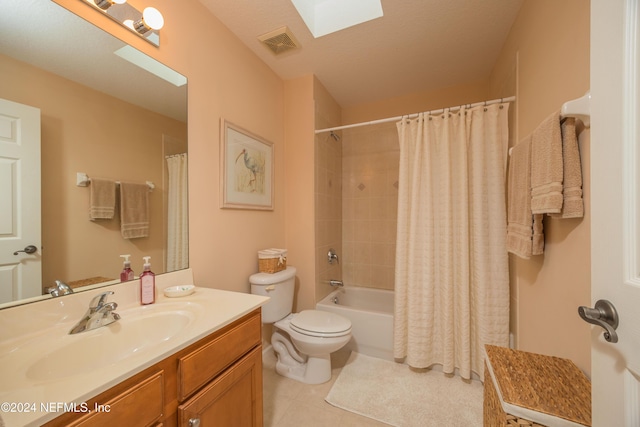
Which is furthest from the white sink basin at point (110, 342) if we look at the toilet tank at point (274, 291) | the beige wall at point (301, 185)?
the beige wall at point (301, 185)

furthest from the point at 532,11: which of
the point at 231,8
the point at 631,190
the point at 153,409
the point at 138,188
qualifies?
the point at 153,409

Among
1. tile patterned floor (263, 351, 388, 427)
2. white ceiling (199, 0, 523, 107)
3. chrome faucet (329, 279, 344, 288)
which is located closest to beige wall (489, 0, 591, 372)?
white ceiling (199, 0, 523, 107)

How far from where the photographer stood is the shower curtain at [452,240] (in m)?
1.57

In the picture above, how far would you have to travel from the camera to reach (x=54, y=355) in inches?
27.7

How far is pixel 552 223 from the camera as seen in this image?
1.10 metres

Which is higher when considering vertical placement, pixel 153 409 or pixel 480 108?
pixel 480 108

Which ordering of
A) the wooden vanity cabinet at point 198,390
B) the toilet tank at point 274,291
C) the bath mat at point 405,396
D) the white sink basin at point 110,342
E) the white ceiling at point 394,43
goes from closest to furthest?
1. the wooden vanity cabinet at point 198,390
2. the white sink basin at point 110,342
3. the bath mat at point 405,396
4. the white ceiling at point 394,43
5. the toilet tank at point 274,291

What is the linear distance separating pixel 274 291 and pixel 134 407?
1.14 meters

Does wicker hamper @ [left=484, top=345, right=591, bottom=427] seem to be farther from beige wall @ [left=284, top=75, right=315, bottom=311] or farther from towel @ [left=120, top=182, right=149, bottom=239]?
towel @ [left=120, top=182, right=149, bottom=239]

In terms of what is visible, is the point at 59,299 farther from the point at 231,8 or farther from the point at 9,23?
the point at 231,8

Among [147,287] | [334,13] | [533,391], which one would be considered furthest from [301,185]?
[533,391]

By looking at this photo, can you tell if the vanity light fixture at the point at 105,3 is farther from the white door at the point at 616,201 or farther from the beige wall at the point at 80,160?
the white door at the point at 616,201

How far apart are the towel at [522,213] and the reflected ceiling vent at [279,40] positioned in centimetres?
158

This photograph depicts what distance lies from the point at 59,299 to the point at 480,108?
241 cm
